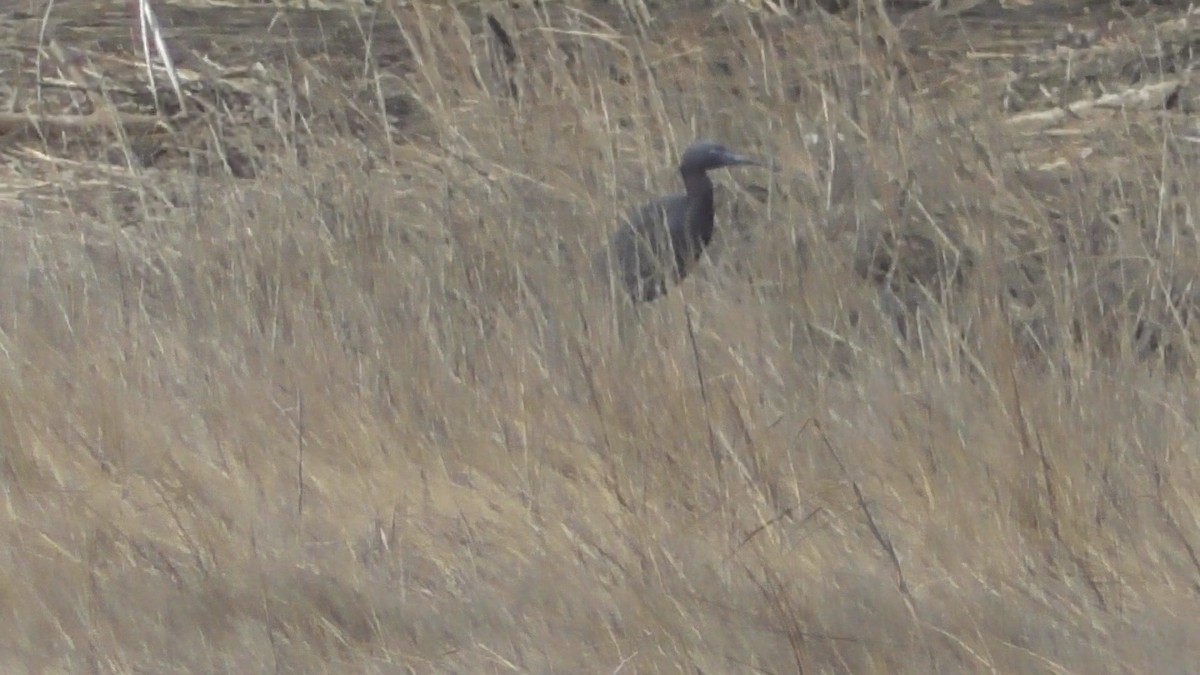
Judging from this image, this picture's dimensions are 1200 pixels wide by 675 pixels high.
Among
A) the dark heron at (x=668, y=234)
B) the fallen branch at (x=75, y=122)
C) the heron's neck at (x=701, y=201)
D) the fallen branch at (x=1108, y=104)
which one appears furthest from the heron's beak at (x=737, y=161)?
the fallen branch at (x=75, y=122)

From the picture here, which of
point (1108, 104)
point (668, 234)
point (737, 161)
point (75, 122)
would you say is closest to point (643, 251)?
point (668, 234)

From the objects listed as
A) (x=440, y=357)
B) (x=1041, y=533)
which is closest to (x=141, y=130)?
(x=440, y=357)

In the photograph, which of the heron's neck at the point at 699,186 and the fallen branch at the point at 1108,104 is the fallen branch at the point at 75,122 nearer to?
the heron's neck at the point at 699,186

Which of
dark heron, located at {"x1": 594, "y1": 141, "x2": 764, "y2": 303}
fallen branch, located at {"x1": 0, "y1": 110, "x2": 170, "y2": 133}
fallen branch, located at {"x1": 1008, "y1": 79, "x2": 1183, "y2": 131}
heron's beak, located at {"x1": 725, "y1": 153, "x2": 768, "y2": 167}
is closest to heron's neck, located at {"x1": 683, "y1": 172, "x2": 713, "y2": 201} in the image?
dark heron, located at {"x1": 594, "y1": 141, "x2": 764, "y2": 303}

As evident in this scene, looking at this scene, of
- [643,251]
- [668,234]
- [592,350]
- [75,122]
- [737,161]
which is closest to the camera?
[592,350]

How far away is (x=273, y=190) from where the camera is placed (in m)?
5.66

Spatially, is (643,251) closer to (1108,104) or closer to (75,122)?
(1108,104)

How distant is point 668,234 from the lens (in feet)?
14.4

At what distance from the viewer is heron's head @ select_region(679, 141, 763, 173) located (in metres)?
5.31

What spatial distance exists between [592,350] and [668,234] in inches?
21.1

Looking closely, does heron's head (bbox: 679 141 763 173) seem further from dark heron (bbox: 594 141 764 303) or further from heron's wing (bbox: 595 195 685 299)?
heron's wing (bbox: 595 195 685 299)

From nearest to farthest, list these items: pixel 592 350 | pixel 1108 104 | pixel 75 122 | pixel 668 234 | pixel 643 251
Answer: pixel 592 350 → pixel 668 234 → pixel 643 251 → pixel 1108 104 → pixel 75 122

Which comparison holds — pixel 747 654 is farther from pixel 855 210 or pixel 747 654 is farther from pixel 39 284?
pixel 39 284

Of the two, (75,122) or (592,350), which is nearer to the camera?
(592,350)
